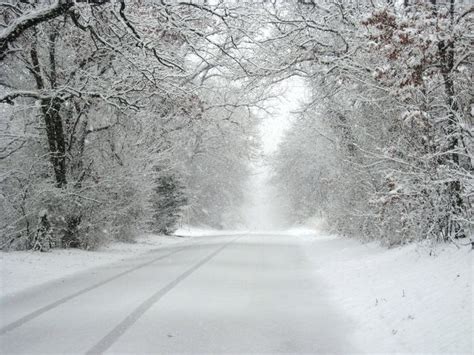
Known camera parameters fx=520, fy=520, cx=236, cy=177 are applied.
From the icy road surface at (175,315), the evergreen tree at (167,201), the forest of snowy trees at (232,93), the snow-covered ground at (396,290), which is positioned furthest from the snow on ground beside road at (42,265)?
the evergreen tree at (167,201)

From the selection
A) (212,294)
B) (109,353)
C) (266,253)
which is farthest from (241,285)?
(266,253)

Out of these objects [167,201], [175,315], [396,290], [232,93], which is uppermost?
[232,93]

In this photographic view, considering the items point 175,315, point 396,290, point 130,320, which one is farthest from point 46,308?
point 396,290

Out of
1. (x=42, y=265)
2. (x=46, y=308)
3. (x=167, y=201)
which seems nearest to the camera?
(x=46, y=308)

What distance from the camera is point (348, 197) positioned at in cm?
1927

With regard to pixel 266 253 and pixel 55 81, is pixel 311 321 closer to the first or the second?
pixel 266 253

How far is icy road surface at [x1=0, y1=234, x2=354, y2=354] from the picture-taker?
19.7 ft

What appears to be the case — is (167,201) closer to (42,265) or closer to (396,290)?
(42,265)

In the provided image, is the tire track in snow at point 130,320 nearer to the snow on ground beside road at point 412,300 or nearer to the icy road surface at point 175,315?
the icy road surface at point 175,315

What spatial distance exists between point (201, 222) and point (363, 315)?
43075 millimetres

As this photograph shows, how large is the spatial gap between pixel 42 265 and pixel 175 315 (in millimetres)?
7531

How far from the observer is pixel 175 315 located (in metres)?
7.50

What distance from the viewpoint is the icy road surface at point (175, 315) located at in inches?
237

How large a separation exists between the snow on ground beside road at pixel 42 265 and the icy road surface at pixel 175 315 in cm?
63
